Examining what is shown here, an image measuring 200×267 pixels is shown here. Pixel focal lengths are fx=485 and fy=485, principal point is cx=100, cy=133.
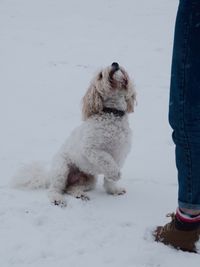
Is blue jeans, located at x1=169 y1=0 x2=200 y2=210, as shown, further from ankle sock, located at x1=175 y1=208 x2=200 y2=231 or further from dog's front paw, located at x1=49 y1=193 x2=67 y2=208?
dog's front paw, located at x1=49 y1=193 x2=67 y2=208

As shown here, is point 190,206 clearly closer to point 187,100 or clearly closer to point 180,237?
point 180,237

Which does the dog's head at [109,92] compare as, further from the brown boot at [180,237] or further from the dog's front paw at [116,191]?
the brown boot at [180,237]

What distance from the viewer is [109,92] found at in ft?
13.4

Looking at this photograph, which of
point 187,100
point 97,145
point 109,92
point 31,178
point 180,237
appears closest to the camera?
point 187,100

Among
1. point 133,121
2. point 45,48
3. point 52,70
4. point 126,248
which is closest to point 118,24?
point 45,48

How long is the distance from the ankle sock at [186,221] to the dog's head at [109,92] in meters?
1.44

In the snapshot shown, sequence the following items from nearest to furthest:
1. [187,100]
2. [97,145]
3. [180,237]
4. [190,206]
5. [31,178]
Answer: [187,100], [190,206], [180,237], [97,145], [31,178]

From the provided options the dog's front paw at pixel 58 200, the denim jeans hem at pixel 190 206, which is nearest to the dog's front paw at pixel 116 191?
the dog's front paw at pixel 58 200

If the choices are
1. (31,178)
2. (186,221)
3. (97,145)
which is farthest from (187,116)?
(31,178)

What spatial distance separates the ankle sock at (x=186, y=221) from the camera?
9.46 feet

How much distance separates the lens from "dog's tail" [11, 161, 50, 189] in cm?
421

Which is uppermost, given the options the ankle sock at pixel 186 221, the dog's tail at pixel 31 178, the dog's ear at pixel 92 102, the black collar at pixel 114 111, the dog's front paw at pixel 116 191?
the dog's ear at pixel 92 102

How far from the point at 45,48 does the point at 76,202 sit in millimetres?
7447

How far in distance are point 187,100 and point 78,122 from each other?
13.2ft
